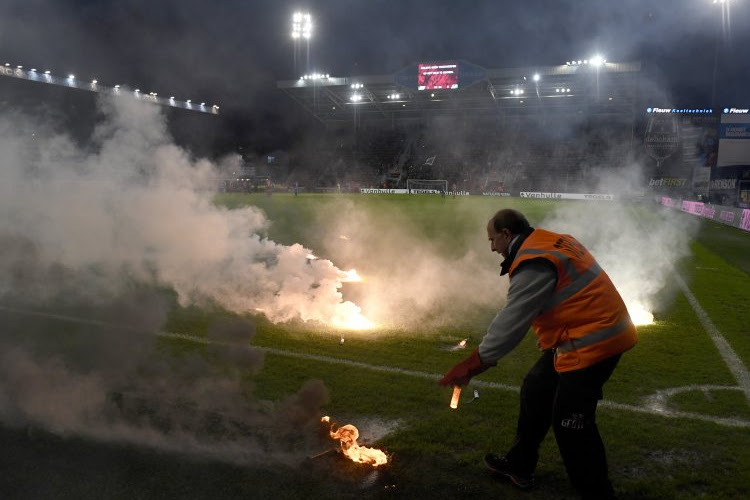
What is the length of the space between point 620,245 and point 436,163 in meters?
29.8

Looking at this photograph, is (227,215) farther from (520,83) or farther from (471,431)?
(520,83)

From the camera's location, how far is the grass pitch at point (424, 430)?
336 cm

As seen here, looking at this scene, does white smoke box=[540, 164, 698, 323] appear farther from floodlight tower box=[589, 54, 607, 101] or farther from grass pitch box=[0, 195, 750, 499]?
floodlight tower box=[589, 54, 607, 101]

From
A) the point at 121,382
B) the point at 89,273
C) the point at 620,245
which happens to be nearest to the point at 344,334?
the point at 121,382

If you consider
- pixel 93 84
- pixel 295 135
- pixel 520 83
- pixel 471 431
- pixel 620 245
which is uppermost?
pixel 520 83

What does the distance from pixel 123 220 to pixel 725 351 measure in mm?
9327

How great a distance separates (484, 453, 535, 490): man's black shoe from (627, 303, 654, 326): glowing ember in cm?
497

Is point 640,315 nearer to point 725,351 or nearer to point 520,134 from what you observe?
point 725,351

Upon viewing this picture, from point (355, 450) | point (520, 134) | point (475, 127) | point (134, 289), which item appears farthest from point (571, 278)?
point (475, 127)

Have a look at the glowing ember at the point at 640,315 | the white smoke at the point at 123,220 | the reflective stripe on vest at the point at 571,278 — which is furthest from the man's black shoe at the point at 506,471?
the white smoke at the point at 123,220

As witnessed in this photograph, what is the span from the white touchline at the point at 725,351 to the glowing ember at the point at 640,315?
71 cm

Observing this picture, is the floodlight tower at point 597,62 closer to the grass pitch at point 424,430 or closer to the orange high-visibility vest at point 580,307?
the grass pitch at point 424,430

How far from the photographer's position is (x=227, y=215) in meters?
9.99

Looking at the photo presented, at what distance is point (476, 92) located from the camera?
136 feet
